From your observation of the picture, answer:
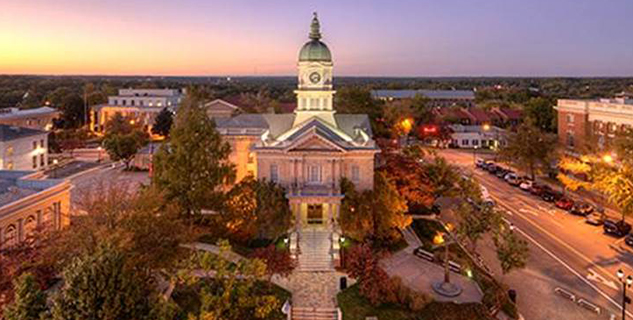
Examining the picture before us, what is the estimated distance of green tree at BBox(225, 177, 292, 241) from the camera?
35.3 m

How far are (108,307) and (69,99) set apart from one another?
4110 inches

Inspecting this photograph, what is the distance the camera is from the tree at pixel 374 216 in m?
36.0

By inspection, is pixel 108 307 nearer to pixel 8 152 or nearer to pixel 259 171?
pixel 259 171

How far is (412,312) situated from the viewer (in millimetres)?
26953

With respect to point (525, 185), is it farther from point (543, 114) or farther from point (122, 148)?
point (122, 148)

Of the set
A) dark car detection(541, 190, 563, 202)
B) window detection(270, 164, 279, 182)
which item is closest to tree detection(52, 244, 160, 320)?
window detection(270, 164, 279, 182)

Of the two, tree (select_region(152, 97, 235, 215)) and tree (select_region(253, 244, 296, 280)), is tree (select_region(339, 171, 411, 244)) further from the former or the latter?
tree (select_region(152, 97, 235, 215))

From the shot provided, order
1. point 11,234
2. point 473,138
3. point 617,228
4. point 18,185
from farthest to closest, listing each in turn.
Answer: point 473,138 → point 617,228 → point 18,185 → point 11,234

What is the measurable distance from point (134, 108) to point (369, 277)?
295ft

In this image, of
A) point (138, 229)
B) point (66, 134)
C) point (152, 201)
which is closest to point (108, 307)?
point (138, 229)

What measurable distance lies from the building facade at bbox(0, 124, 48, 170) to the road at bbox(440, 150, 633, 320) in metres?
55.7

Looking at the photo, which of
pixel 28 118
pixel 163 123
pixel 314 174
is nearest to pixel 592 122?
pixel 314 174

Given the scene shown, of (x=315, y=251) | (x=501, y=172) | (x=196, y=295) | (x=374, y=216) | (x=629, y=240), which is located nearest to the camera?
(x=196, y=295)

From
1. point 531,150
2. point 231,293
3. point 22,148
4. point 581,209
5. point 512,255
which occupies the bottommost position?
point 231,293
